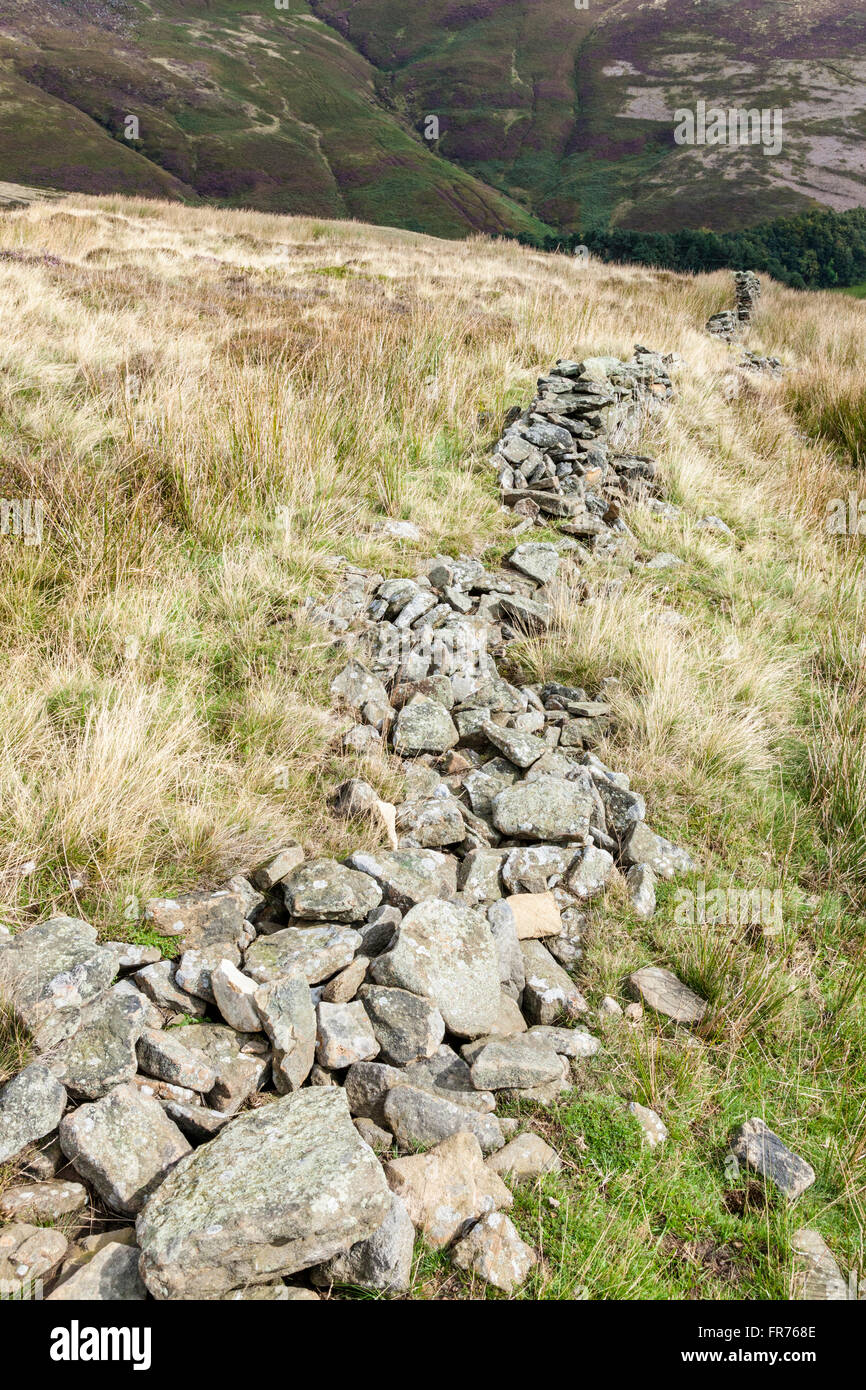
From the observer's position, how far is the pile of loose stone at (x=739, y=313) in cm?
1570

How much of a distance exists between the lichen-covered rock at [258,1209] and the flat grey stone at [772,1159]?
1.08 meters

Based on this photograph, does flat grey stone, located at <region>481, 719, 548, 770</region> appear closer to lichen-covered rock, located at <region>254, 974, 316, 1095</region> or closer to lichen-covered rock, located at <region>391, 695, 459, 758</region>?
lichen-covered rock, located at <region>391, 695, 459, 758</region>

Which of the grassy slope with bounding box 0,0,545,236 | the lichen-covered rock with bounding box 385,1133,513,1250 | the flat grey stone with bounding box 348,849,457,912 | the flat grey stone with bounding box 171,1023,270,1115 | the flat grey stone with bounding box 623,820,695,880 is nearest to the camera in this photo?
the lichen-covered rock with bounding box 385,1133,513,1250

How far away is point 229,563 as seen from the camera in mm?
4133

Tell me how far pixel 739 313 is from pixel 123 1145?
20.2 metres

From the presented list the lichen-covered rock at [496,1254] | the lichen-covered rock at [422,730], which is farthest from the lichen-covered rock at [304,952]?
the lichen-covered rock at [422,730]

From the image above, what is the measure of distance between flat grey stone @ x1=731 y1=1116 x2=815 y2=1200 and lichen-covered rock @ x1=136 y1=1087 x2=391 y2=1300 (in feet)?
3.55

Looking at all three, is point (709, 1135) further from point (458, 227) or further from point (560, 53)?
point (560, 53)

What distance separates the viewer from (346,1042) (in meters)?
2.16

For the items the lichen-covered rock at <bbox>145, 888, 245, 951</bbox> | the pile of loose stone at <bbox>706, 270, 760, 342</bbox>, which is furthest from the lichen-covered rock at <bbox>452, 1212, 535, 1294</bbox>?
the pile of loose stone at <bbox>706, 270, 760, 342</bbox>

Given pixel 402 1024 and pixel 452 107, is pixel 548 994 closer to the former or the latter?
pixel 402 1024

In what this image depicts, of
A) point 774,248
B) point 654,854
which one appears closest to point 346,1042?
point 654,854

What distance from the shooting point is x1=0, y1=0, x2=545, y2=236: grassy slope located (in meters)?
73.6
